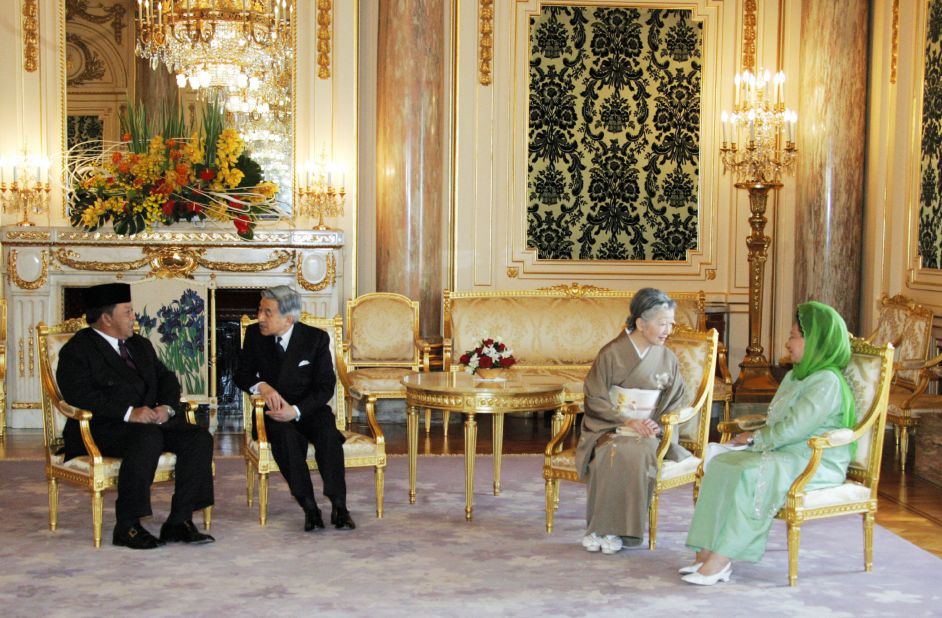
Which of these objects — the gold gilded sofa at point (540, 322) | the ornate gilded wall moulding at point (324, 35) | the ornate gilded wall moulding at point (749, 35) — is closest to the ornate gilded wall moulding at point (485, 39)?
the ornate gilded wall moulding at point (324, 35)

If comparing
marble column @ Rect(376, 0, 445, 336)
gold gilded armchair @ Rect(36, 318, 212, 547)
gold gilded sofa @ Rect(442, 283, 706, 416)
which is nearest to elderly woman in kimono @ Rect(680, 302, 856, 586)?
gold gilded armchair @ Rect(36, 318, 212, 547)

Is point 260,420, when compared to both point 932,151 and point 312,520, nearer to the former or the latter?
point 312,520

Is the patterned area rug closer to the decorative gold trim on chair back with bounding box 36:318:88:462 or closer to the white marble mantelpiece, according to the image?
the decorative gold trim on chair back with bounding box 36:318:88:462

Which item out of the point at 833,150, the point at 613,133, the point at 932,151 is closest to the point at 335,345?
the point at 613,133

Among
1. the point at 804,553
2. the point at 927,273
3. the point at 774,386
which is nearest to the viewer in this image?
the point at 804,553

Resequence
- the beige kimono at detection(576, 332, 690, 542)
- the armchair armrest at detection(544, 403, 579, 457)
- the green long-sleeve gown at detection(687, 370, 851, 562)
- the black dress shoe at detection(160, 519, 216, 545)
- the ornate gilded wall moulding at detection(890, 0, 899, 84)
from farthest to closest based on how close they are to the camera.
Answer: the ornate gilded wall moulding at detection(890, 0, 899, 84), the armchair armrest at detection(544, 403, 579, 457), the black dress shoe at detection(160, 519, 216, 545), the beige kimono at detection(576, 332, 690, 542), the green long-sleeve gown at detection(687, 370, 851, 562)

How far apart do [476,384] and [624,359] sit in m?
0.92

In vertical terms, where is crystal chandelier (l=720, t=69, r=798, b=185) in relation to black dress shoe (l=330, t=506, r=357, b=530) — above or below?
above

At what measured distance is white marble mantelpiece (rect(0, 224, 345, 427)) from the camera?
871cm

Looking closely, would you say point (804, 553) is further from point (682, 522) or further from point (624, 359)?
point (624, 359)

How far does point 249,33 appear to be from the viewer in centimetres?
742

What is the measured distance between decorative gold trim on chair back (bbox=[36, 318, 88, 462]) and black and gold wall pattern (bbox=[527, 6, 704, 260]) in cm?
475

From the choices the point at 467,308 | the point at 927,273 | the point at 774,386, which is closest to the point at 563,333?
the point at 467,308

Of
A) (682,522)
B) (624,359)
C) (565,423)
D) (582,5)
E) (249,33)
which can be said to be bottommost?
(682,522)
